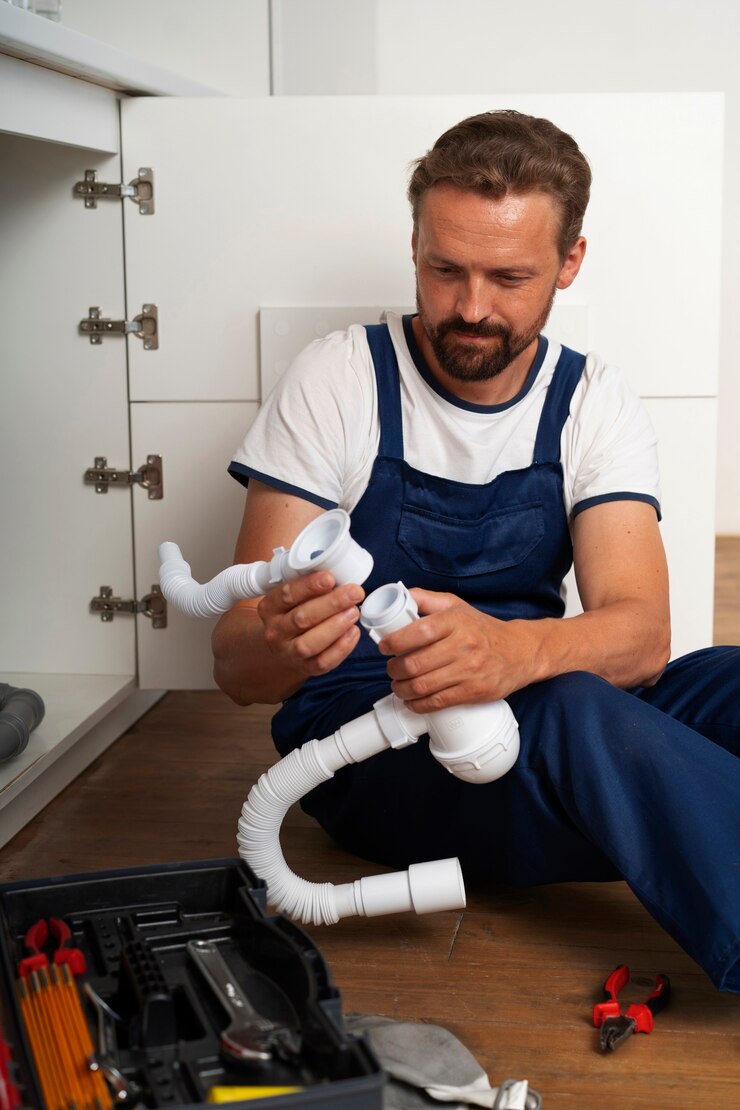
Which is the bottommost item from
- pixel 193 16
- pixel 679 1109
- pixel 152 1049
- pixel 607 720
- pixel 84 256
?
pixel 679 1109

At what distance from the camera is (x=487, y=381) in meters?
1.54

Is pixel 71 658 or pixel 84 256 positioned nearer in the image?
pixel 84 256

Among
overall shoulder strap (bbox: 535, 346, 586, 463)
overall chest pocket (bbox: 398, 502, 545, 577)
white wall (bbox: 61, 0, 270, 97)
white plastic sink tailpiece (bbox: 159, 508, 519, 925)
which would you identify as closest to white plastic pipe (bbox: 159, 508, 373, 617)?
white plastic sink tailpiece (bbox: 159, 508, 519, 925)

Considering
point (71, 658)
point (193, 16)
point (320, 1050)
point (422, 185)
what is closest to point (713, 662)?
point (422, 185)

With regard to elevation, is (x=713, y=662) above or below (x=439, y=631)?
below

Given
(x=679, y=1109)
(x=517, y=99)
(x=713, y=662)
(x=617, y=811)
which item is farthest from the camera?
(x=517, y=99)

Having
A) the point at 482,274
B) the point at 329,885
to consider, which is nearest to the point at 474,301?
the point at 482,274

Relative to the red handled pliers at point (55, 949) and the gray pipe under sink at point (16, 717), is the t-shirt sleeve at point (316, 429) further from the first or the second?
the red handled pliers at point (55, 949)

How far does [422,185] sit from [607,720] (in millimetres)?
720

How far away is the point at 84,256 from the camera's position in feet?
6.36

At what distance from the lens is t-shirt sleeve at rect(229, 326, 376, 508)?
58.6 inches

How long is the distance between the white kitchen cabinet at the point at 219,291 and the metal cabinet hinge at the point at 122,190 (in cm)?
1

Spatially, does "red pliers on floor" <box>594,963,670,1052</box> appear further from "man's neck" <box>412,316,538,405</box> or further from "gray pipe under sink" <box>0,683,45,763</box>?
"gray pipe under sink" <box>0,683,45,763</box>

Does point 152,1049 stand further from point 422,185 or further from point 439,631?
point 422,185
